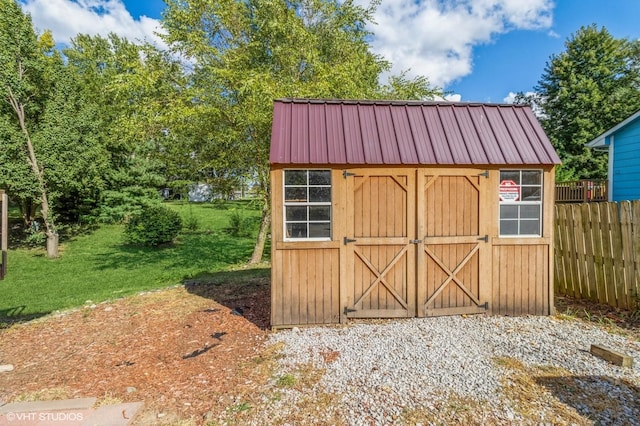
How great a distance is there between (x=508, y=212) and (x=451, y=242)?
103cm

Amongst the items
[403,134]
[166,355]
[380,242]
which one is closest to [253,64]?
[403,134]

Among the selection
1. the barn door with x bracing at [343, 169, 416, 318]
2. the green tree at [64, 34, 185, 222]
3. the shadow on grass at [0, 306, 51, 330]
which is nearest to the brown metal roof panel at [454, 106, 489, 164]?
the barn door with x bracing at [343, 169, 416, 318]

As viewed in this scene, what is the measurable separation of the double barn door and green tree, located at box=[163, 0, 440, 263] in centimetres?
347

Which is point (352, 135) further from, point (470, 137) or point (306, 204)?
point (470, 137)

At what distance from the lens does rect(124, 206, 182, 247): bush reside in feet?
43.5

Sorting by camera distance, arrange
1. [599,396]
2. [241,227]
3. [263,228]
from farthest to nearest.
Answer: [241,227]
[263,228]
[599,396]

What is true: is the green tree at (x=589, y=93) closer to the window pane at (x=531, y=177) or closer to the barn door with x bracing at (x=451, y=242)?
the window pane at (x=531, y=177)

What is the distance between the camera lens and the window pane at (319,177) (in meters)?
4.69

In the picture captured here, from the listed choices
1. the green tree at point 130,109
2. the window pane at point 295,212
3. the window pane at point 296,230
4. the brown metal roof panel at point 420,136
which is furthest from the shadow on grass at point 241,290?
the green tree at point 130,109

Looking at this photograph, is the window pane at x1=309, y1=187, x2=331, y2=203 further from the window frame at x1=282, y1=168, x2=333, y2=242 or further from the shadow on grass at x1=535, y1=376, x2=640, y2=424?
the shadow on grass at x1=535, y1=376, x2=640, y2=424

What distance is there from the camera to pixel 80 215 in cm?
1670

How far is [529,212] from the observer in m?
5.04

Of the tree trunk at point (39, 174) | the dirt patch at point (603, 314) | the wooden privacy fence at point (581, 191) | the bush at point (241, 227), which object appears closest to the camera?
the dirt patch at point (603, 314)

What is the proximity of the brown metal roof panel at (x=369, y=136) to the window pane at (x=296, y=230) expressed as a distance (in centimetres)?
130
